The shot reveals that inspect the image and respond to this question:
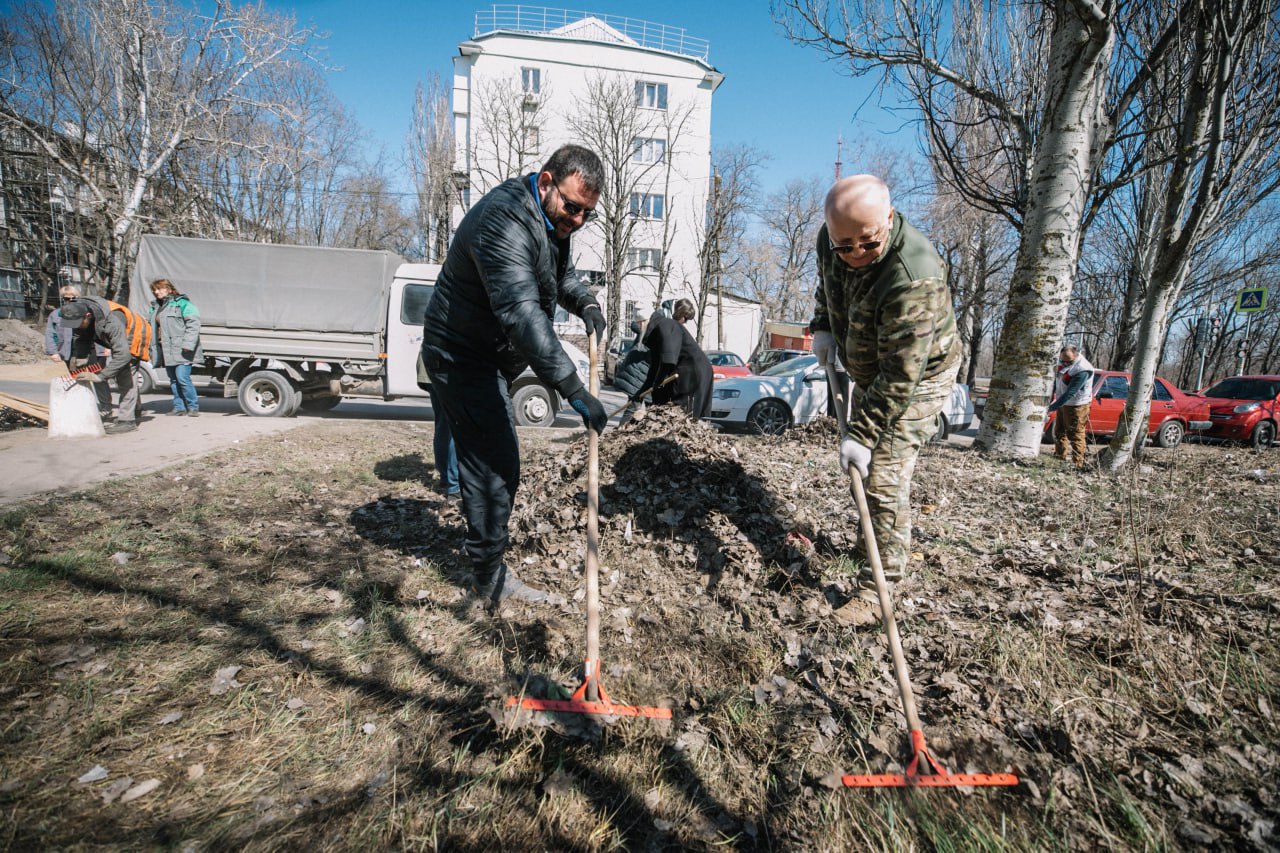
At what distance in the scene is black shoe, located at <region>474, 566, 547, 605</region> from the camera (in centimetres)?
330

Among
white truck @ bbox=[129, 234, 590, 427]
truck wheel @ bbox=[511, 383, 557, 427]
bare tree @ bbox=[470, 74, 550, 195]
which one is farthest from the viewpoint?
bare tree @ bbox=[470, 74, 550, 195]

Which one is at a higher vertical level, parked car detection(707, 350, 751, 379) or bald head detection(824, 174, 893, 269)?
bald head detection(824, 174, 893, 269)

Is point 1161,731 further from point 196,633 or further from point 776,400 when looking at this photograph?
point 776,400

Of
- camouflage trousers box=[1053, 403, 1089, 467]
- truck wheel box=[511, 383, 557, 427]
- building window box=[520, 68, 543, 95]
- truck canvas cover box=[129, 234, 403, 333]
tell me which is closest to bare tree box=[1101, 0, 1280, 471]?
camouflage trousers box=[1053, 403, 1089, 467]

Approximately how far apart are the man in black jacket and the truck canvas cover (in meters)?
7.96

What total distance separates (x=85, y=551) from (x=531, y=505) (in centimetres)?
263

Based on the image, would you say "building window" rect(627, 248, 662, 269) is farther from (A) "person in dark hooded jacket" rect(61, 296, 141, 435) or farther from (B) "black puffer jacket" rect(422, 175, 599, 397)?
(B) "black puffer jacket" rect(422, 175, 599, 397)

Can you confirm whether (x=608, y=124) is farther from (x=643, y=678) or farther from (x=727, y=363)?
(x=643, y=678)

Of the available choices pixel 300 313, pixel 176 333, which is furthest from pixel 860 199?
pixel 300 313

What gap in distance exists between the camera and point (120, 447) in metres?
6.60

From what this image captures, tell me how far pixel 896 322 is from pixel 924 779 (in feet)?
6.05

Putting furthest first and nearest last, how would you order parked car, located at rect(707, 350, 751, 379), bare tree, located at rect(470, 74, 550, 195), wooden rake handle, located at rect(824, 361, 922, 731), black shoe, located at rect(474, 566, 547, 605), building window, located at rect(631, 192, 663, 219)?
building window, located at rect(631, 192, 663, 219)
bare tree, located at rect(470, 74, 550, 195)
parked car, located at rect(707, 350, 751, 379)
black shoe, located at rect(474, 566, 547, 605)
wooden rake handle, located at rect(824, 361, 922, 731)

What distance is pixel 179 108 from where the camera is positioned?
16.9m

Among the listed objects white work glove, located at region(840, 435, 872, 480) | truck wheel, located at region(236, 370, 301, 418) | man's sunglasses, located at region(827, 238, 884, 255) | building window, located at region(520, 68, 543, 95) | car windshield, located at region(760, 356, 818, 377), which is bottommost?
truck wheel, located at region(236, 370, 301, 418)
